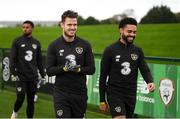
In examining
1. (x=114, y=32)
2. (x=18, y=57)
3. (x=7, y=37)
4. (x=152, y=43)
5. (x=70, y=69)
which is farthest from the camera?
(x=7, y=37)

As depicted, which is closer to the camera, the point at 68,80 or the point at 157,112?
the point at 68,80

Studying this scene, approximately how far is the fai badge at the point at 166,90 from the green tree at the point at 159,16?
42852 millimetres

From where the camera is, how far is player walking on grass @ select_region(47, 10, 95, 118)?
7805mm

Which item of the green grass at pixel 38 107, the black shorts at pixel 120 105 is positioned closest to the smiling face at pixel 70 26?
the black shorts at pixel 120 105

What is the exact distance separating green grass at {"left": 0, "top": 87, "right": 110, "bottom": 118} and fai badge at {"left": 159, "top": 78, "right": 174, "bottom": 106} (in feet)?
7.62

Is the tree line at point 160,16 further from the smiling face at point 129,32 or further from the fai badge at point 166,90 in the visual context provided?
the smiling face at point 129,32

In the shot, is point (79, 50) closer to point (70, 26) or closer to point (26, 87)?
point (70, 26)

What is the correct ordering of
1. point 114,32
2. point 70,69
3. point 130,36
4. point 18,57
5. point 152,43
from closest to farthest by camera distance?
point 70,69 → point 130,36 → point 18,57 → point 152,43 → point 114,32

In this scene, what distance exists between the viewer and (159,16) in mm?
58281

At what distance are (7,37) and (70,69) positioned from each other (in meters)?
50.8

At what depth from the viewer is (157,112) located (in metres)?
12.7

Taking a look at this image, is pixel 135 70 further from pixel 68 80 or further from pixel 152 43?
pixel 152 43

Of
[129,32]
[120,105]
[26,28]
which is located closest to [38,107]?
[26,28]

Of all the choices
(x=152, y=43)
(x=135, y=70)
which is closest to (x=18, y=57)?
(x=135, y=70)
